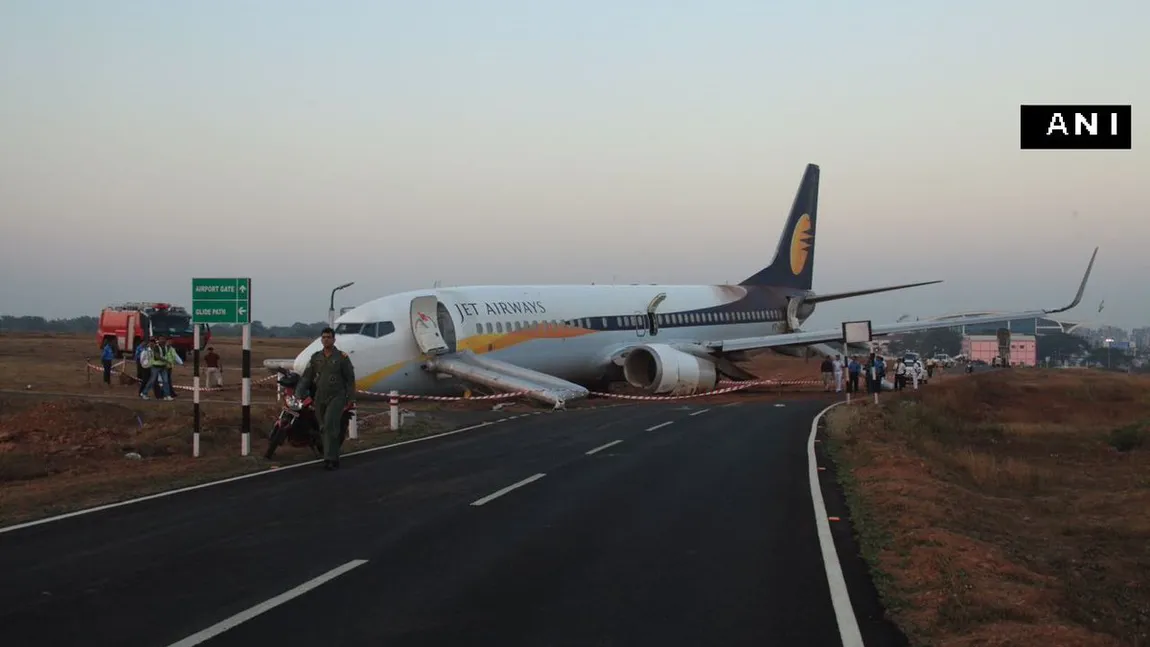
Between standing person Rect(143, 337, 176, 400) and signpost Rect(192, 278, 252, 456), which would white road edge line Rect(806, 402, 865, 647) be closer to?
signpost Rect(192, 278, 252, 456)

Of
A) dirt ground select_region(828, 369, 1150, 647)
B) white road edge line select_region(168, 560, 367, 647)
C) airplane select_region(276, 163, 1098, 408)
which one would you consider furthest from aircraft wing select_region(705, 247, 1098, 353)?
white road edge line select_region(168, 560, 367, 647)

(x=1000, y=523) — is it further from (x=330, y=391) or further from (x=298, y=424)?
(x=298, y=424)

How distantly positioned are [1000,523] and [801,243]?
3573 centimetres

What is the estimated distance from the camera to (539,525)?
10930 mm

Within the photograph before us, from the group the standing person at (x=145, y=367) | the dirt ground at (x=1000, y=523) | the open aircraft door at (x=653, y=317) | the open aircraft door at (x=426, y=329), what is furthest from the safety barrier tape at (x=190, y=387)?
the dirt ground at (x=1000, y=523)

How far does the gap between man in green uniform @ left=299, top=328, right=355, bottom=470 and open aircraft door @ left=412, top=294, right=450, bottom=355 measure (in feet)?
43.6

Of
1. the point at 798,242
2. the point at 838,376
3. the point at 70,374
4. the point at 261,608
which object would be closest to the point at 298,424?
the point at 261,608

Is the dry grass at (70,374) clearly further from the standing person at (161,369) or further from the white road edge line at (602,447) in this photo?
the white road edge line at (602,447)

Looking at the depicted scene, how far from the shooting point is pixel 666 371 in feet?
115

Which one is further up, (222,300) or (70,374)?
(222,300)

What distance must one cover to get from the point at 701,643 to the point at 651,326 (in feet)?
104

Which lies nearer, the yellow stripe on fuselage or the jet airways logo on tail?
the yellow stripe on fuselage

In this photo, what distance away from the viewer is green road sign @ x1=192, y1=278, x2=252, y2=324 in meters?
17.7

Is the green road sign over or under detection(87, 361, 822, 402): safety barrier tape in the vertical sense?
over
